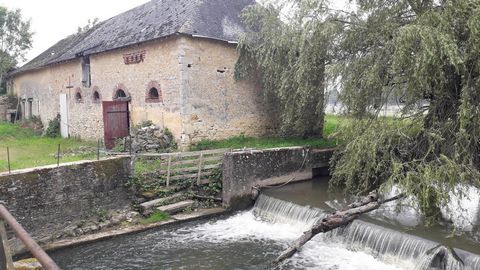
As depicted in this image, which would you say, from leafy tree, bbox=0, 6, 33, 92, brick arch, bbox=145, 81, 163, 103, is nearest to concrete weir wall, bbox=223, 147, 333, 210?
brick arch, bbox=145, 81, 163, 103

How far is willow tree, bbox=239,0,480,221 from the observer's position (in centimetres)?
697

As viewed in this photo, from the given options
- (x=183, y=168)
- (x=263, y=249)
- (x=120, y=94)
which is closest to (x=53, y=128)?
(x=120, y=94)

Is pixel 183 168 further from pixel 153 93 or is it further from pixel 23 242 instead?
pixel 23 242

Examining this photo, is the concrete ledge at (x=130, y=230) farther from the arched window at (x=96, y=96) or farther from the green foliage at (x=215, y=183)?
the arched window at (x=96, y=96)

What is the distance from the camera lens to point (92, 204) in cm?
941

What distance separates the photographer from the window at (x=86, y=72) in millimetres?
18141

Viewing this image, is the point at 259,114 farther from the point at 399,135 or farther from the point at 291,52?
the point at 399,135

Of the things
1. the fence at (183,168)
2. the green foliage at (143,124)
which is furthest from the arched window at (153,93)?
the fence at (183,168)

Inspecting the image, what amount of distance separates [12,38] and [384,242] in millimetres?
31052

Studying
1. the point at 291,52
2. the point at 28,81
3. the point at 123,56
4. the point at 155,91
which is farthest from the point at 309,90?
the point at 28,81

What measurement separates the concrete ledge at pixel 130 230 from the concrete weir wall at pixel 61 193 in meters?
0.40

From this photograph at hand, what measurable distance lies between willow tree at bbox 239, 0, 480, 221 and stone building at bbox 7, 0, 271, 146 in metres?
4.19

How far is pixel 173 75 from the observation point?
1377cm

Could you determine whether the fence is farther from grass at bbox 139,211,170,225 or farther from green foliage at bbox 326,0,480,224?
green foliage at bbox 326,0,480,224
